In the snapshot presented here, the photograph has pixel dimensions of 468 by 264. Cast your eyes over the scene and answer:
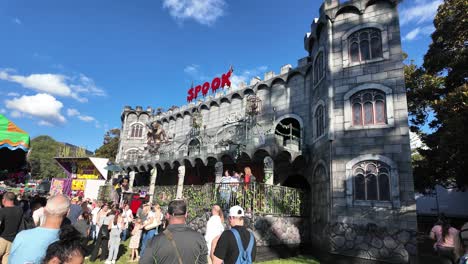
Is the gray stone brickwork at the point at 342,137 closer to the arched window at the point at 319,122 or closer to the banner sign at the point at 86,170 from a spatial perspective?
the arched window at the point at 319,122

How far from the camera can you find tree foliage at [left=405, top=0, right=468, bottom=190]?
1116 cm

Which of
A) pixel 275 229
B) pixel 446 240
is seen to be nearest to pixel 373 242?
pixel 446 240

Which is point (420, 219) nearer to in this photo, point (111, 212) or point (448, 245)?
point (448, 245)

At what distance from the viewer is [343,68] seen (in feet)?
39.5

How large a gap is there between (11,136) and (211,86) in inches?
613

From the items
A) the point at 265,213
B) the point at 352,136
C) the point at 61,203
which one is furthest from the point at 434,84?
the point at 61,203

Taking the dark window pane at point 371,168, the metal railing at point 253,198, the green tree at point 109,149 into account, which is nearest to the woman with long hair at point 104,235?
the metal railing at point 253,198

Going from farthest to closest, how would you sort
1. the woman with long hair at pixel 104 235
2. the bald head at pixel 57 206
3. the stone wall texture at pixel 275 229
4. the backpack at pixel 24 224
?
1. the stone wall texture at pixel 275 229
2. the woman with long hair at pixel 104 235
3. the backpack at pixel 24 224
4. the bald head at pixel 57 206

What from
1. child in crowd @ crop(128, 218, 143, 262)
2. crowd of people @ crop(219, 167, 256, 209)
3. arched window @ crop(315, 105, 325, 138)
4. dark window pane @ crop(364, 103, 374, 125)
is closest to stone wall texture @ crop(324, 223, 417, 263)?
crowd of people @ crop(219, 167, 256, 209)

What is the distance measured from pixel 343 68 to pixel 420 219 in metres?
16.6

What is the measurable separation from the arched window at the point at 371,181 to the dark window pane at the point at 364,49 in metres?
4.61

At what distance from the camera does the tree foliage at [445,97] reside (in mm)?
11156

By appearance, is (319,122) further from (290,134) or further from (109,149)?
(109,149)

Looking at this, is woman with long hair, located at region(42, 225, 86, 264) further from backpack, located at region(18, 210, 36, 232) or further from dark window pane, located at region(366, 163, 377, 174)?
dark window pane, located at region(366, 163, 377, 174)
